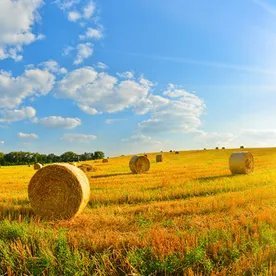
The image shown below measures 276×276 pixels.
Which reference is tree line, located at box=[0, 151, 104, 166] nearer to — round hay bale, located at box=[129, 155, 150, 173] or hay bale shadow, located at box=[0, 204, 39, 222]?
round hay bale, located at box=[129, 155, 150, 173]

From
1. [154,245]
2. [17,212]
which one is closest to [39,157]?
[17,212]

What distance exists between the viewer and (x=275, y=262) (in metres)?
7.27

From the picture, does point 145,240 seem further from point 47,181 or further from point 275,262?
point 47,181

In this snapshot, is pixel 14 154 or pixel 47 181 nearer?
pixel 47 181

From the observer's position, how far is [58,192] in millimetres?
13789

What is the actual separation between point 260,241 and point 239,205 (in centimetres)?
457

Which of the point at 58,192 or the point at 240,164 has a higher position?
the point at 240,164

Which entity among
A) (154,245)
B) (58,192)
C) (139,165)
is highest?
(139,165)

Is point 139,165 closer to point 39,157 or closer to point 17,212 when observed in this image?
point 17,212

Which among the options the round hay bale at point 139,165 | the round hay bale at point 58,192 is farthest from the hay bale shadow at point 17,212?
the round hay bale at point 139,165

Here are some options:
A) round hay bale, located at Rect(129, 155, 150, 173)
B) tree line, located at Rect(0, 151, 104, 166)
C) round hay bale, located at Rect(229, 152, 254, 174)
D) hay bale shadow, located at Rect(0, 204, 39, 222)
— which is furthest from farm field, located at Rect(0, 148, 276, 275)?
tree line, located at Rect(0, 151, 104, 166)

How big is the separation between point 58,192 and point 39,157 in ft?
273

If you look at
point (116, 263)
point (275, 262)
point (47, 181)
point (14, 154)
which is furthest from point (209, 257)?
point (14, 154)

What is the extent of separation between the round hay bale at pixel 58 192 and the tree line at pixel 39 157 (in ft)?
239
